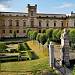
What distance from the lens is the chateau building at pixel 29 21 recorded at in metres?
57.6

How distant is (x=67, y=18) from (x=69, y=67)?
124ft

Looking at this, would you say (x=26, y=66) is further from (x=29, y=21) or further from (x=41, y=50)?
(x=29, y=21)

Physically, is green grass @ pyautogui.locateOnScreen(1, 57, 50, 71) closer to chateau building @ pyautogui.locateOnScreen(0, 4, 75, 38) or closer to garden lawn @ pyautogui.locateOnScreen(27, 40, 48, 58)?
garden lawn @ pyautogui.locateOnScreen(27, 40, 48, 58)

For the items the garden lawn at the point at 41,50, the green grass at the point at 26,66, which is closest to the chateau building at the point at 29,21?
the garden lawn at the point at 41,50

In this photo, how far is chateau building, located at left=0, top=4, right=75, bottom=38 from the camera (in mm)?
57625

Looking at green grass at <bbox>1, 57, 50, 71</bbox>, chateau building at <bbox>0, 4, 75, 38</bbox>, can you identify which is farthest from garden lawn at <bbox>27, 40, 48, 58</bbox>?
chateau building at <bbox>0, 4, 75, 38</bbox>

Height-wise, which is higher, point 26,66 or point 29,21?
point 29,21

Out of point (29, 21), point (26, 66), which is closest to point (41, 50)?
point (26, 66)

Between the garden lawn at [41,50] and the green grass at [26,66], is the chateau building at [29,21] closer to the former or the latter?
the garden lawn at [41,50]

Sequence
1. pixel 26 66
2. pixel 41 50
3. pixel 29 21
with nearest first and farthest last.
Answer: pixel 26 66 < pixel 41 50 < pixel 29 21

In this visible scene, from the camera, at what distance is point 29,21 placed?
58625 millimetres

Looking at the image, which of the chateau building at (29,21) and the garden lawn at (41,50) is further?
the chateau building at (29,21)

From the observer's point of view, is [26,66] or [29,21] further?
[29,21]

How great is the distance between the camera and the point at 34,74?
61.2 feet
